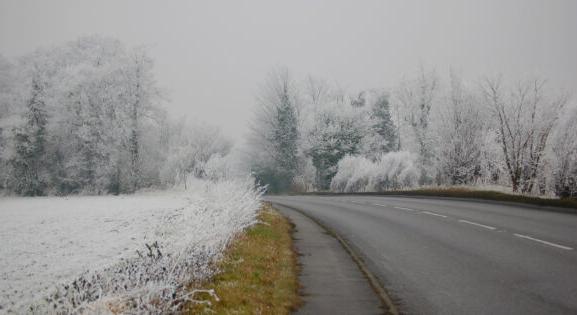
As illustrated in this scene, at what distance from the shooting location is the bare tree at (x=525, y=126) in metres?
24.0

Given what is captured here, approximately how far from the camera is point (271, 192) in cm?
5650

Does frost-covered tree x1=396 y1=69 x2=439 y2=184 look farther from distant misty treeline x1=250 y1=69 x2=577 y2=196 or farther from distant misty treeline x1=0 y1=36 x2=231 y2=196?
distant misty treeline x1=0 y1=36 x2=231 y2=196

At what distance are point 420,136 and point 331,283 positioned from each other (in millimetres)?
36489

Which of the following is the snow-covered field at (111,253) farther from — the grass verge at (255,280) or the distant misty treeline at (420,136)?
the distant misty treeline at (420,136)

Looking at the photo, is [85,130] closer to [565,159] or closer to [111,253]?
[111,253]

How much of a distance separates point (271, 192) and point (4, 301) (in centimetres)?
4857

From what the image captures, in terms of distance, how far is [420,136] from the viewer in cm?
4253

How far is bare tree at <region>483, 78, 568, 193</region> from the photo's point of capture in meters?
24.0

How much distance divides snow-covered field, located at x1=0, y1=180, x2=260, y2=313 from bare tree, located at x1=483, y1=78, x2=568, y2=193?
16.4m

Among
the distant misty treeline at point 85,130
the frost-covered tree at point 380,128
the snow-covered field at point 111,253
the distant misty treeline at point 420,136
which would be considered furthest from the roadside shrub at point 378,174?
the snow-covered field at point 111,253

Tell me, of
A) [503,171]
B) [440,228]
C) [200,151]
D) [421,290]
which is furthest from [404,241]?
[200,151]

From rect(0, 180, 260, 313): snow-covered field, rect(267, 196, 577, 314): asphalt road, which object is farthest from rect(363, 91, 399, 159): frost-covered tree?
rect(267, 196, 577, 314): asphalt road

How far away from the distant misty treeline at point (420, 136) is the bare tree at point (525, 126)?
0.18ft

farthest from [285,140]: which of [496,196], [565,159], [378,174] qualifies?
[565,159]
